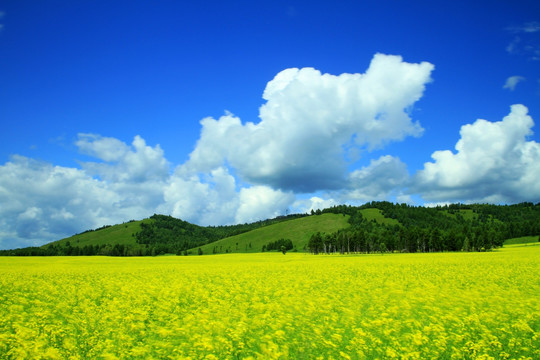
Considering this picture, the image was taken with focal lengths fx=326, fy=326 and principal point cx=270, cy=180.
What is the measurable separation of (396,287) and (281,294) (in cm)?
932

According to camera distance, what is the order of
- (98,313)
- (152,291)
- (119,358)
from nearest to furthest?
1. (119,358)
2. (98,313)
3. (152,291)

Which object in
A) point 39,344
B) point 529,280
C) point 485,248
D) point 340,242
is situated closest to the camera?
point 39,344

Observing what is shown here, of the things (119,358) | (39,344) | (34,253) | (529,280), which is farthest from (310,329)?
(34,253)

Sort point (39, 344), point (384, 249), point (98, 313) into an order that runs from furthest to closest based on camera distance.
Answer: point (384, 249) → point (98, 313) → point (39, 344)

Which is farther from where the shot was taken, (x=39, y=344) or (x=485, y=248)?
(x=485, y=248)

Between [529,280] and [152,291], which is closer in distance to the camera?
[152,291]

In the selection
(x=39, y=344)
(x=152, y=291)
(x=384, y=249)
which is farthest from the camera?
(x=384, y=249)

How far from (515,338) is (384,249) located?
140 metres

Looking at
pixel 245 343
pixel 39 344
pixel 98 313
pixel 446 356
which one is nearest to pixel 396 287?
pixel 446 356

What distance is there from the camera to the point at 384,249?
144 meters

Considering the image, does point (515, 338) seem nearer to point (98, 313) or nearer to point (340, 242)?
point (98, 313)

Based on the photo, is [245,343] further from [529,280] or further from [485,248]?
[485,248]

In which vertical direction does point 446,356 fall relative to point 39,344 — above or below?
below

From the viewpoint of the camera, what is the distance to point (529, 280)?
27.7 meters
